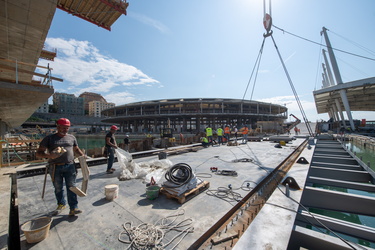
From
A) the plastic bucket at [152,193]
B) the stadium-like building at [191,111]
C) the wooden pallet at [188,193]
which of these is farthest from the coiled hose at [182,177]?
the stadium-like building at [191,111]

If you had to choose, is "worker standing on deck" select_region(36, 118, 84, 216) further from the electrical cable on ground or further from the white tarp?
the white tarp

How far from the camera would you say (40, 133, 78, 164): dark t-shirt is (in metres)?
2.72

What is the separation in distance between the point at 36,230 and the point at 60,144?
1261 millimetres

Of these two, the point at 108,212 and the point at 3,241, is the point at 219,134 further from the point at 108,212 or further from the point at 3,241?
the point at 3,241

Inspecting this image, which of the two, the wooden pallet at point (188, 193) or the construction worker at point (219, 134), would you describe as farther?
the construction worker at point (219, 134)

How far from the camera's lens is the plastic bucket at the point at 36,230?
85.7 inches

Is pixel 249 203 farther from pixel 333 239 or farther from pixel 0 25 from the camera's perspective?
pixel 0 25

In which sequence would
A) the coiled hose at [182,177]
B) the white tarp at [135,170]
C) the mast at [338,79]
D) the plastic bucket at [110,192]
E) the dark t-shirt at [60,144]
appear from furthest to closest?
the mast at [338,79], the white tarp at [135,170], the coiled hose at [182,177], the plastic bucket at [110,192], the dark t-shirt at [60,144]

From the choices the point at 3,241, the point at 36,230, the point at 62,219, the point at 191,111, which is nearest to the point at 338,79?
the point at 191,111

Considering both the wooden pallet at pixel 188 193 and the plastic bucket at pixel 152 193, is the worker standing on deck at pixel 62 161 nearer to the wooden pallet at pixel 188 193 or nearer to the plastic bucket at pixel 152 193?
the plastic bucket at pixel 152 193

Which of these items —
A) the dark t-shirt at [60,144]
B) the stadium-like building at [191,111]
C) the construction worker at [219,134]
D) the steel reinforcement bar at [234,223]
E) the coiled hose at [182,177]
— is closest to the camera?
the steel reinforcement bar at [234,223]

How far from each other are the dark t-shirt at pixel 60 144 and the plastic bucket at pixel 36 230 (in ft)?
3.01

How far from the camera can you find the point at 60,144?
110 inches

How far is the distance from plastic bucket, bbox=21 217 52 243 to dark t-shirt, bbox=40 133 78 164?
3.01ft
